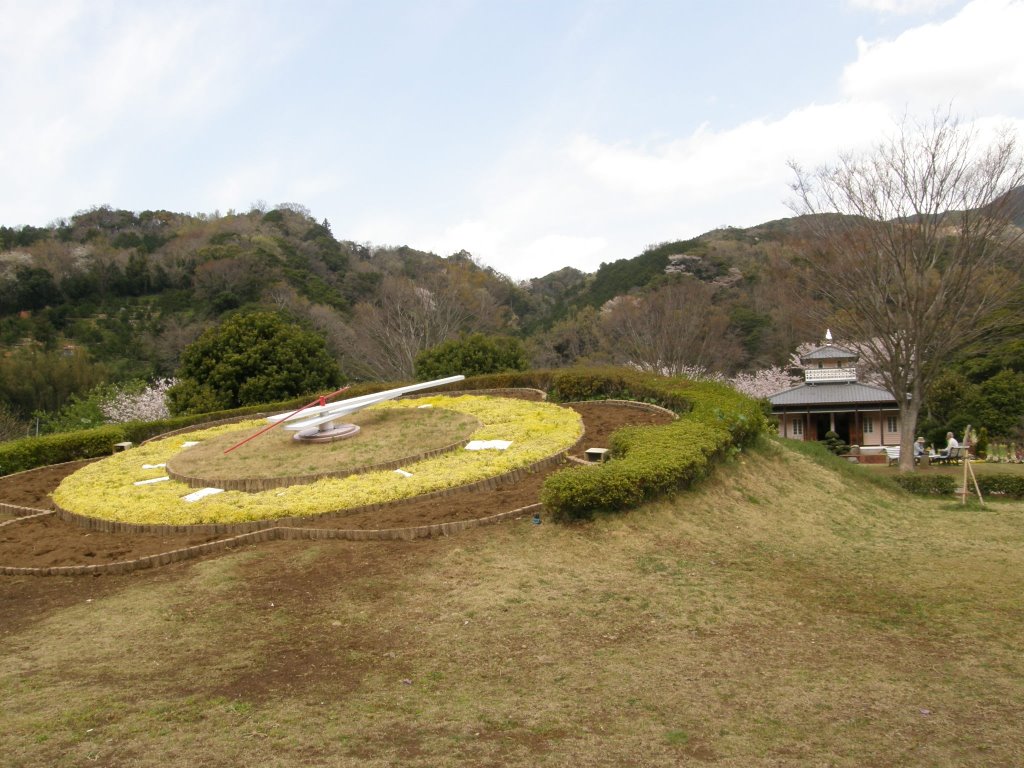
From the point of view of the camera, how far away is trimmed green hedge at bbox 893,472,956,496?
15.4m

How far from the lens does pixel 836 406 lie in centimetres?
2905

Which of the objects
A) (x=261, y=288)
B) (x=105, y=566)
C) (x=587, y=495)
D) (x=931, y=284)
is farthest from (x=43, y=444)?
(x=261, y=288)

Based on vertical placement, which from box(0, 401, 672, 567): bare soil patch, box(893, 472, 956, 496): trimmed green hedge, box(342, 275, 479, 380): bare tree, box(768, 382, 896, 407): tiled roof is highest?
box(342, 275, 479, 380): bare tree

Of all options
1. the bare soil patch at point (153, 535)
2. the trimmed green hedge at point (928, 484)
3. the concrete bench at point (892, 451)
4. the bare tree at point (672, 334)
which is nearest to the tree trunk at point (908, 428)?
the trimmed green hedge at point (928, 484)

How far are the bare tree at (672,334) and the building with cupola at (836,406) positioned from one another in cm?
365

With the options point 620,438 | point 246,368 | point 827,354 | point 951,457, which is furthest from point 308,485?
point 827,354

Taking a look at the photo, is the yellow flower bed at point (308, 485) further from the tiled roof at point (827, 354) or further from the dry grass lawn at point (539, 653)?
the tiled roof at point (827, 354)

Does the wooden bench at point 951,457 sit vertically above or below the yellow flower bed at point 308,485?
below

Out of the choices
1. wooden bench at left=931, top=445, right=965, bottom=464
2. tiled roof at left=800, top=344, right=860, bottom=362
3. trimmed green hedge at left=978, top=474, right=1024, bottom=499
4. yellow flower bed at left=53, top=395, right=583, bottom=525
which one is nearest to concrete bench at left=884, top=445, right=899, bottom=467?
wooden bench at left=931, top=445, right=965, bottom=464

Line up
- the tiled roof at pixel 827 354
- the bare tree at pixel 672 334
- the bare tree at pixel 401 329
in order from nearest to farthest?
the tiled roof at pixel 827 354, the bare tree at pixel 672 334, the bare tree at pixel 401 329

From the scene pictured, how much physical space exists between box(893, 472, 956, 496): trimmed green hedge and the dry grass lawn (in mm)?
7589

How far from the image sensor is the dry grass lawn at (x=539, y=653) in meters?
3.84

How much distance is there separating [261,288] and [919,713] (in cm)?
4366

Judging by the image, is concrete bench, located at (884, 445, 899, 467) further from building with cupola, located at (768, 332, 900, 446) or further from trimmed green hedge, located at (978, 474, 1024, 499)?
trimmed green hedge, located at (978, 474, 1024, 499)
